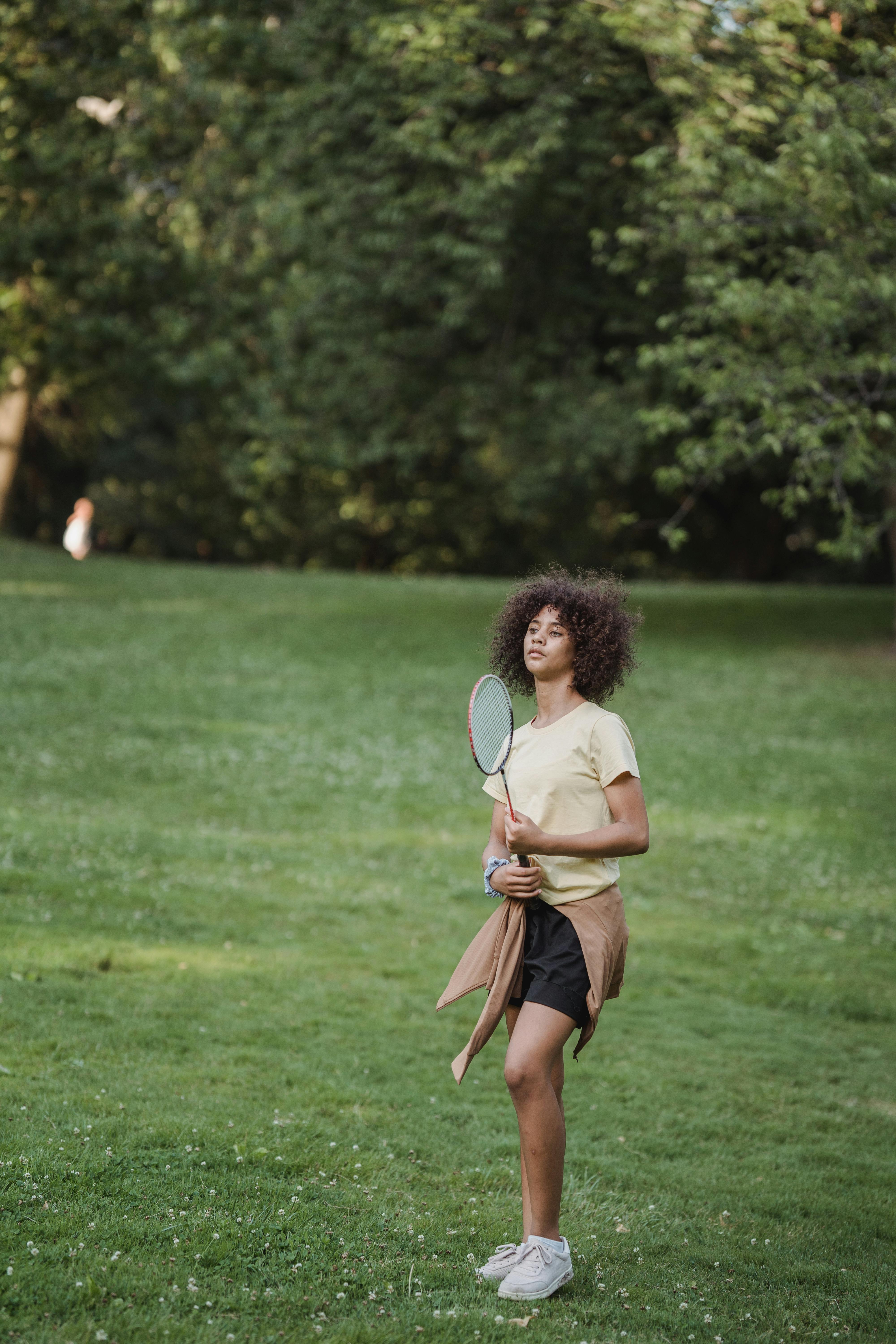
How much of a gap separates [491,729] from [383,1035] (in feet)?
11.0

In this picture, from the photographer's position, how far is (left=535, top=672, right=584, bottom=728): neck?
4.49 meters

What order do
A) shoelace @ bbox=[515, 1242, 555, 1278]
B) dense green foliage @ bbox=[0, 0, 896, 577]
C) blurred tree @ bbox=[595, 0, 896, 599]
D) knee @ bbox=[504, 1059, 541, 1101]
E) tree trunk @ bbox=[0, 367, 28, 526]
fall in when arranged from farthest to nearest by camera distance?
tree trunk @ bbox=[0, 367, 28, 526], dense green foliage @ bbox=[0, 0, 896, 577], blurred tree @ bbox=[595, 0, 896, 599], shoelace @ bbox=[515, 1242, 555, 1278], knee @ bbox=[504, 1059, 541, 1101]

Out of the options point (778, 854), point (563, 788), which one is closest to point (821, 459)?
point (778, 854)

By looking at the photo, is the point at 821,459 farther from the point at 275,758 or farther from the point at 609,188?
the point at 609,188

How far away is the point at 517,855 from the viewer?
4246 millimetres

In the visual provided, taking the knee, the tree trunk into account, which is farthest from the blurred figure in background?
the knee

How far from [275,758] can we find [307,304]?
10.6m

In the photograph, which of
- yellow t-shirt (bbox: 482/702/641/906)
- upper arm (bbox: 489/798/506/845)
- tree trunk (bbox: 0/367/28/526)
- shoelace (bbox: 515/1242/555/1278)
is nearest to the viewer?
shoelace (bbox: 515/1242/555/1278)

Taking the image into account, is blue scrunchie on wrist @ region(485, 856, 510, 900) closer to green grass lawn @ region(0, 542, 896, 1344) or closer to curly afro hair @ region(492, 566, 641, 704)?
curly afro hair @ region(492, 566, 641, 704)

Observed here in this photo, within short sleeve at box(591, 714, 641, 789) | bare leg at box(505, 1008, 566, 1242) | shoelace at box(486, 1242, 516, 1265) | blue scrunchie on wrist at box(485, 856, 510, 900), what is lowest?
shoelace at box(486, 1242, 516, 1265)

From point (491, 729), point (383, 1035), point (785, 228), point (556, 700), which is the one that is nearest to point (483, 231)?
point (785, 228)

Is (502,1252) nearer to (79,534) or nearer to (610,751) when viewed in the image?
(610,751)

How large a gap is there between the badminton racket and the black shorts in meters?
0.23

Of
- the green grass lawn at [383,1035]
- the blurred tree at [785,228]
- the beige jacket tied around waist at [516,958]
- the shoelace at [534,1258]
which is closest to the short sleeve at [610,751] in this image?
the beige jacket tied around waist at [516,958]
